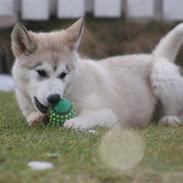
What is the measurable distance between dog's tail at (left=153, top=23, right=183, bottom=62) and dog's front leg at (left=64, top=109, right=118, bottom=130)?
1.40m

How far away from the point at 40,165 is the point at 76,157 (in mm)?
299

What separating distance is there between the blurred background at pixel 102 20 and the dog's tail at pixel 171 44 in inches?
130

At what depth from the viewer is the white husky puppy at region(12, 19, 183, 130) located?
4.93 meters

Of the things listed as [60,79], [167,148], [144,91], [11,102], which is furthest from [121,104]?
[11,102]

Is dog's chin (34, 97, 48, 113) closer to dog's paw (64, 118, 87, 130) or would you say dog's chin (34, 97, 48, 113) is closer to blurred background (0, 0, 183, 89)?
dog's paw (64, 118, 87, 130)

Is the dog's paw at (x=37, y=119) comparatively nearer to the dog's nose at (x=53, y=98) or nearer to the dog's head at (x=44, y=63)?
the dog's head at (x=44, y=63)

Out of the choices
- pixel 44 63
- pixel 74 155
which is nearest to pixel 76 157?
pixel 74 155

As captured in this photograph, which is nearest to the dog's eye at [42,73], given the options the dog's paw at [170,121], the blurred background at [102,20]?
the dog's paw at [170,121]

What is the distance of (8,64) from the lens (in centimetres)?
982

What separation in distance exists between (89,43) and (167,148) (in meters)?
5.92

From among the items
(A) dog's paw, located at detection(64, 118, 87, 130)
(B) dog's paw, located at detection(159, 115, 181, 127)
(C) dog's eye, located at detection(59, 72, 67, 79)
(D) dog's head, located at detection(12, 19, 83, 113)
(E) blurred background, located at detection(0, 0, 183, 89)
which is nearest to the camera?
(A) dog's paw, located at detection(64, 118, 87, 130)

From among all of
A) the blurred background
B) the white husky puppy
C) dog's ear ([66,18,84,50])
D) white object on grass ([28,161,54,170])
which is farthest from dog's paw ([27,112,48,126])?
the blurred background

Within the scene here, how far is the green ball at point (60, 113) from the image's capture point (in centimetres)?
489

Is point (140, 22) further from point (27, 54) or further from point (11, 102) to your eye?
point (27, 54)
